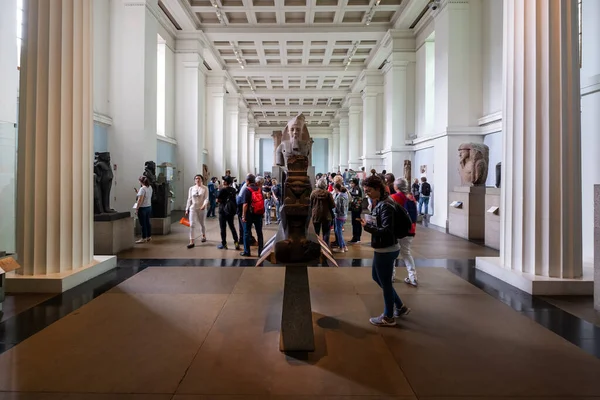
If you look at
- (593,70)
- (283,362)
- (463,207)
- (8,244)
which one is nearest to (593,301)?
(283,362)

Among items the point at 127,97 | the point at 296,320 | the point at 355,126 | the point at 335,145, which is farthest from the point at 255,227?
the point at 335,145

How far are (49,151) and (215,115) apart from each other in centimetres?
1765

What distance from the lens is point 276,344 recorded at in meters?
3.62

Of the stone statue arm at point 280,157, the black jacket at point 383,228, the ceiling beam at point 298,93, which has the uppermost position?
the ceiling beam at point 298,93

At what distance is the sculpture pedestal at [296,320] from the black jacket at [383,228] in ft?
2.94

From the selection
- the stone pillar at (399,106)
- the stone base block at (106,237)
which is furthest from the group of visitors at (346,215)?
the stone pillar at (399,106)

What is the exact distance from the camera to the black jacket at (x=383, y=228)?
387cm

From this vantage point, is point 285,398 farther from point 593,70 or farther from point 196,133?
point 196,133

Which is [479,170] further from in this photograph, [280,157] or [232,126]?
[232,126]

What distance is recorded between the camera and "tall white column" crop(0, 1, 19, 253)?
7.12m

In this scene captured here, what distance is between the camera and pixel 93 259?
248 inches

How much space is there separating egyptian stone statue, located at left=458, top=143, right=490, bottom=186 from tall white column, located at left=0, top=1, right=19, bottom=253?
11132 millimetres

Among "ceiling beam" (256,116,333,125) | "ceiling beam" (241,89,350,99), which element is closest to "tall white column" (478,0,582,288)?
"ceiling beam" (241,89,350,99)

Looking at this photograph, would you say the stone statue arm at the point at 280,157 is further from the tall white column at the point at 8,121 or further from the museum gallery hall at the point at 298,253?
the tall white column at the point at 8,121
